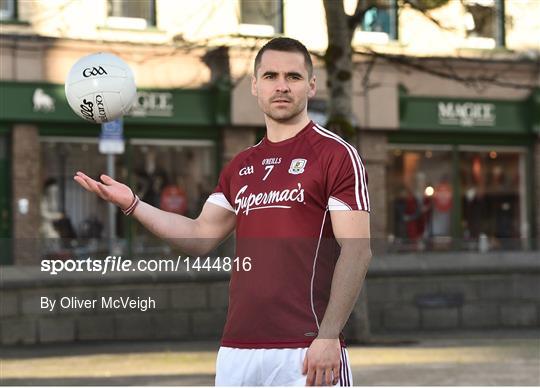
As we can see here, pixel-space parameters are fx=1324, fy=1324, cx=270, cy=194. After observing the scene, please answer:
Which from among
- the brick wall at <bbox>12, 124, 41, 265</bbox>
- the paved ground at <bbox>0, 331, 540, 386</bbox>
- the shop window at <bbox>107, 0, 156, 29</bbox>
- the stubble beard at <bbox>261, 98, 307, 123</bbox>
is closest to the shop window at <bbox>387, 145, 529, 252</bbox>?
the shop window at <bbox>107, 0, 156, 29</bbox>

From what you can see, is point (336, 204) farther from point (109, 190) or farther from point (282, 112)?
point (109, 190)

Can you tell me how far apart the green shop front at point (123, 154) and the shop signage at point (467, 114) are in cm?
494

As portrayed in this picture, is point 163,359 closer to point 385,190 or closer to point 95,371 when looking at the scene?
point 95,371

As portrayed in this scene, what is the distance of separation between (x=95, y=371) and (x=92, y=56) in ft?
28.3

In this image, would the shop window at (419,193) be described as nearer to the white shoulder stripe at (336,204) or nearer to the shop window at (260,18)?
the shop window at (260,18)

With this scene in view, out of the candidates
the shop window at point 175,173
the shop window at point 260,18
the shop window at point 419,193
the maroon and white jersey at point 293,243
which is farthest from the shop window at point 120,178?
the maroon and white jersey at point 293,243

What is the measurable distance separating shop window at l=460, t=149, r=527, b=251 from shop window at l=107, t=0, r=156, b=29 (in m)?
7.34

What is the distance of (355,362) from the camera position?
14.8m

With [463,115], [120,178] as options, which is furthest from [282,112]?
[463,115]

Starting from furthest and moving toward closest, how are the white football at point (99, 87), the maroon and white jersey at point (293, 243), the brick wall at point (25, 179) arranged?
the brick wall at point (25, 179) → the white football at point (99, 87) → the maroon and white jersey at point (293, 243)

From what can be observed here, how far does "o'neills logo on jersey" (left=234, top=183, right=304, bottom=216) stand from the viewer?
4859mm

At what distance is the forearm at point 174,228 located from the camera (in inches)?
206

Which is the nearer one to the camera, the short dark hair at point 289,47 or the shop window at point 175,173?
the short dark hair at point 289,47

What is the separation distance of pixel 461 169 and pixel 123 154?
24.6ft
